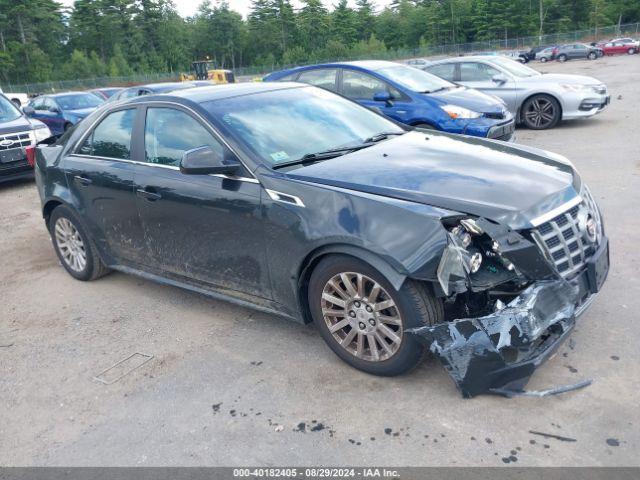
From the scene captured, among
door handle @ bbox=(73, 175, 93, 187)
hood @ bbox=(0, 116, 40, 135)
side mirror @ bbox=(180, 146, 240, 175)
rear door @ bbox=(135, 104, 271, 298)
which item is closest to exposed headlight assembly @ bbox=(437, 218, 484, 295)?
rear door @ bbox=(135, 104, 271, 298)

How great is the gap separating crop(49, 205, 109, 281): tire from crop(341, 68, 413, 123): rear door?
5.04 metres

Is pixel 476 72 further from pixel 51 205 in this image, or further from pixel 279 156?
pixel 279 156

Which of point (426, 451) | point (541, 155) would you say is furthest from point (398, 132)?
point (426, 451)

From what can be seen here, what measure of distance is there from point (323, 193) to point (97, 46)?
3955 inches

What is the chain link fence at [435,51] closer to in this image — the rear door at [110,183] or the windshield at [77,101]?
the windshield at [77,101]

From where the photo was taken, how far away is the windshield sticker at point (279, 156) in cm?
394

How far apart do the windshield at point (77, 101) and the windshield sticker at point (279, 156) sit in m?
14.0

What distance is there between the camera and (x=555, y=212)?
3.33 meters

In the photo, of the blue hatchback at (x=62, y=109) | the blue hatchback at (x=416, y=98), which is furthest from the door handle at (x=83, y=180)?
the blue hatchback at (x=62, y=109)

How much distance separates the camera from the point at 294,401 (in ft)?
11.3

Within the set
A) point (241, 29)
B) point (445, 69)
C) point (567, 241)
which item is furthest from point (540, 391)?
point (241, 29)

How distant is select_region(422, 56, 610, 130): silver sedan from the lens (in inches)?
454

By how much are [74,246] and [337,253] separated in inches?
128

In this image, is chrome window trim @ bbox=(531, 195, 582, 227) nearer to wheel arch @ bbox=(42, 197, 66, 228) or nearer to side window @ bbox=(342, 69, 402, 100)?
wheel arch @ bbox=(42, 197, 66, 228)
